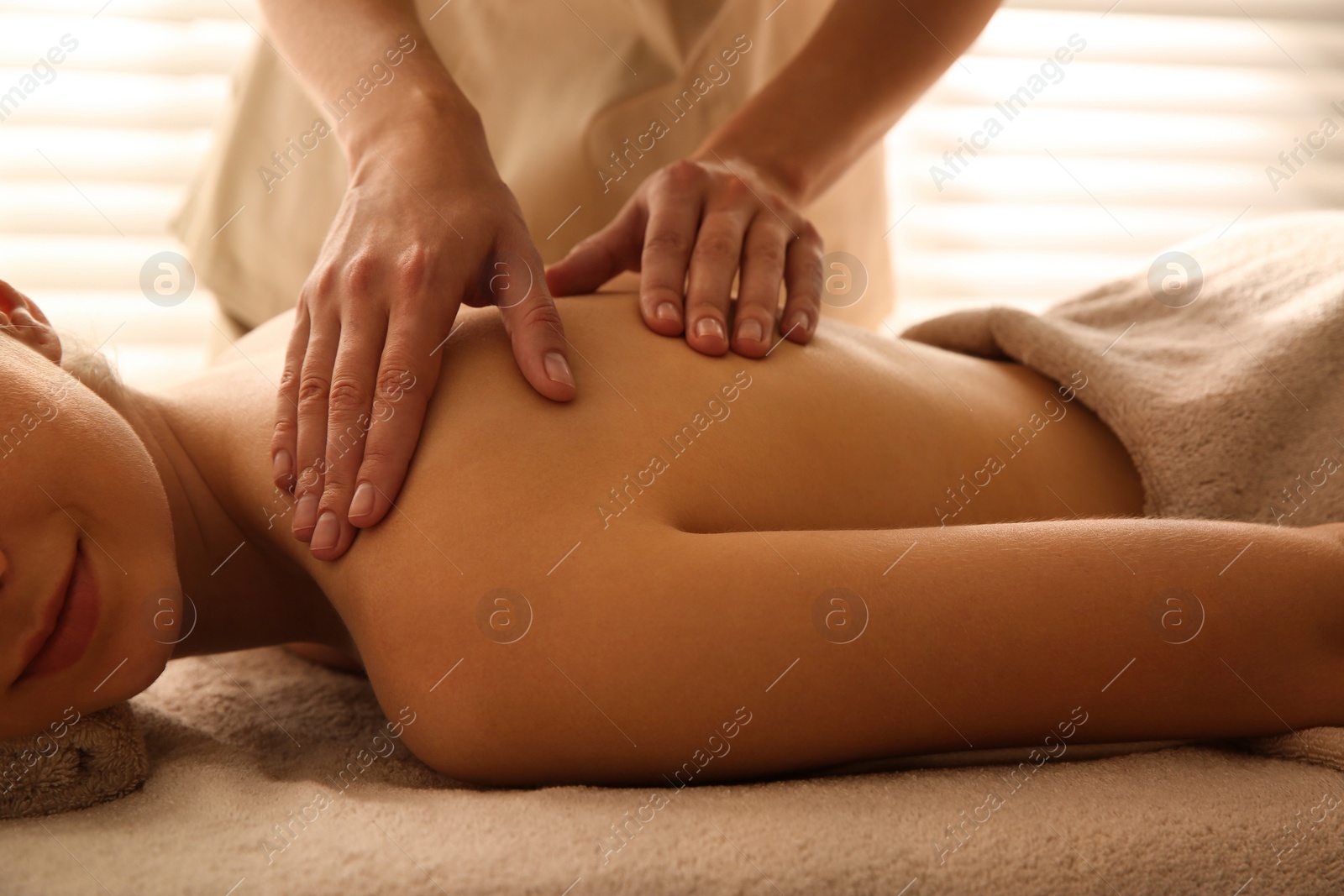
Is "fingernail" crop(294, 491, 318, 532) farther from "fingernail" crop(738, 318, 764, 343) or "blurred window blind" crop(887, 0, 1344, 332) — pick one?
"blurred window blind" crop(887, 0, 1344, 332)

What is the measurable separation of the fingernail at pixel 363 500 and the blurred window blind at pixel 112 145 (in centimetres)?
135

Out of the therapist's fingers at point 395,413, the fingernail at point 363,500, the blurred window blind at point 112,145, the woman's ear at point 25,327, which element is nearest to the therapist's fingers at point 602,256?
the therapist's fingers at point 395,413

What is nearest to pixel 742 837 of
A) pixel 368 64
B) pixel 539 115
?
pixel 368 64

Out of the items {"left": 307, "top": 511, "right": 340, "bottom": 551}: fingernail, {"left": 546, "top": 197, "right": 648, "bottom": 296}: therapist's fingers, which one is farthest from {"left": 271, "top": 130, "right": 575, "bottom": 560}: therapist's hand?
{"left": 546, "top": 197, "right": 648, "bottom": 296}: therapist's fingers

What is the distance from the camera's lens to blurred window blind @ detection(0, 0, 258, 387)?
1.80 m

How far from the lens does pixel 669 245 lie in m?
0.92

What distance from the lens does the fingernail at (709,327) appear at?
0.84 meters

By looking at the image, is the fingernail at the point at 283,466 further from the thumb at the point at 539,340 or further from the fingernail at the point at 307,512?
the thumb at the point at 539,340

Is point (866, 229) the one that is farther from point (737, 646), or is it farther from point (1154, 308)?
point (737, 646)

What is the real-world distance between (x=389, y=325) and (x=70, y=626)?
1.04ft

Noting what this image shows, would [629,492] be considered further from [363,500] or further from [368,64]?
[368,64]

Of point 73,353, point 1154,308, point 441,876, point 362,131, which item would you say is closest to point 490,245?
point 362,131

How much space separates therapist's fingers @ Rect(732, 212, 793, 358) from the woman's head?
1.64 ft

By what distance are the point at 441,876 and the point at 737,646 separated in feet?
0.76
